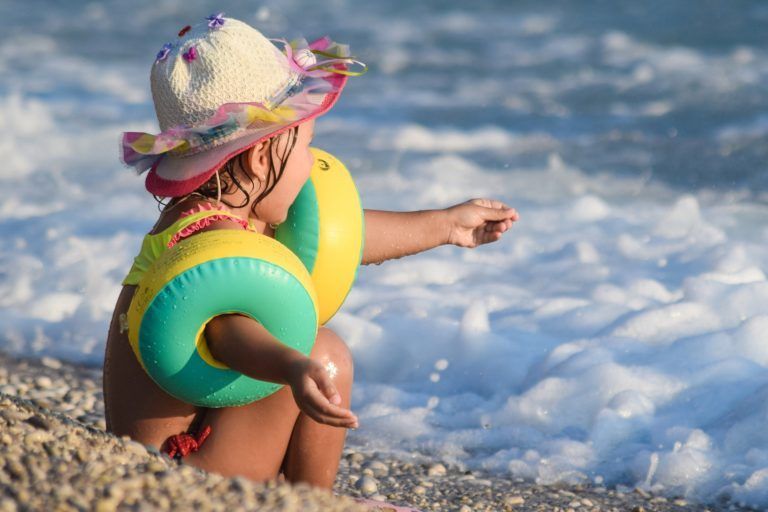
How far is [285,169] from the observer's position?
311cm

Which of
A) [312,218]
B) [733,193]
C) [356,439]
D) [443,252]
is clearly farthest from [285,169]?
[733,193]

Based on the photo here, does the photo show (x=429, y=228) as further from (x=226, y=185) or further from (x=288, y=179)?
(x=226, y=185)

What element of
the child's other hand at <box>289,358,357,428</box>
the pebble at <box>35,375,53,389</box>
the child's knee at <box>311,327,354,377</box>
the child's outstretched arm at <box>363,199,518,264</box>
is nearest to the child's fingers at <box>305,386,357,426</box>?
the child's other hand at <box>289,358,357,428</box>

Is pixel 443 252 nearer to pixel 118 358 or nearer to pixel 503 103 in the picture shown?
pixel 118 358

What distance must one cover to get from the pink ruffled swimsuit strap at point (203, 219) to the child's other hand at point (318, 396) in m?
0.62

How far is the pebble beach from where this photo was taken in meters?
2.35

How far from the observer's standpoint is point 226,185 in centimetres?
308

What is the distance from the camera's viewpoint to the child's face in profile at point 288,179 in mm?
3111

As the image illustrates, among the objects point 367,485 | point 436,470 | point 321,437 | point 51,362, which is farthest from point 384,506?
point 51,362

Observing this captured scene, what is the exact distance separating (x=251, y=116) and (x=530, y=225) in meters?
4.27

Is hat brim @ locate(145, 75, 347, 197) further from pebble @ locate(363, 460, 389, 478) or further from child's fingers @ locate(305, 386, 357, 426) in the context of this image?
pebble @ locate(363, 460, 389, 478)

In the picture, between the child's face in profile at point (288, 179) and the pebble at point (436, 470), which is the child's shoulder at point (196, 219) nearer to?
the child's face in profile at point (288, 179)

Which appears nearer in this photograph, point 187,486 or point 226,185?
point 187,486

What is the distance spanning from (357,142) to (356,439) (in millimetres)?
5338
